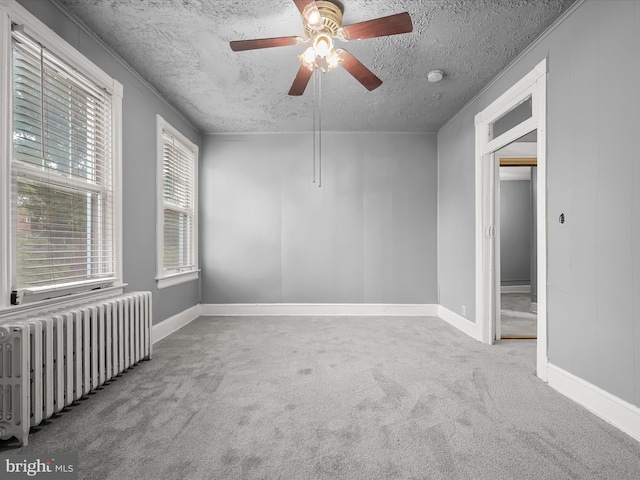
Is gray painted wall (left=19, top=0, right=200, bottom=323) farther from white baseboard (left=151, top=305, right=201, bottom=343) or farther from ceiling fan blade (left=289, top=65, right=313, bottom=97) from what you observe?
ceiling fan blade (left=289, top=65, right=313, bottom=97)

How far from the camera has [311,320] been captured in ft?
13.9

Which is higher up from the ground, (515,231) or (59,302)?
(515,231)

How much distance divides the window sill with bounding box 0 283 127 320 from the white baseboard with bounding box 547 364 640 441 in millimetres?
3443

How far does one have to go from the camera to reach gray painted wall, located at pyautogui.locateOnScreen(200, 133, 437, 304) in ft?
15.0

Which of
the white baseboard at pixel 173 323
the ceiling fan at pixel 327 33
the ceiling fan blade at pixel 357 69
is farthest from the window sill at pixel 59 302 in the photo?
the ceiling fan blade at pixel 357 69

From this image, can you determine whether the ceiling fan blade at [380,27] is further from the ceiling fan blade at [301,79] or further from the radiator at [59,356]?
the radiator at [59,356]

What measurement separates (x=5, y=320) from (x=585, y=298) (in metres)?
3.51

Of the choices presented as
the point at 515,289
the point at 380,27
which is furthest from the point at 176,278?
the point at 515,289

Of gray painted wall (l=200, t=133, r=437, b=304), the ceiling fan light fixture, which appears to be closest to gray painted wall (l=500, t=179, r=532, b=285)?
gray painted wall (l=200, t=133, r=437, b=304)

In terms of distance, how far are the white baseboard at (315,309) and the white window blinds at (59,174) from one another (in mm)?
2065

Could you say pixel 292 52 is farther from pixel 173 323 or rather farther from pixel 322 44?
pixel 173 323

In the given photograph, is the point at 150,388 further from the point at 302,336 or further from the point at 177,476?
the point at 302,336

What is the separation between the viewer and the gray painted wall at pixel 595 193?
1718mm

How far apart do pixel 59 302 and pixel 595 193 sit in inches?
142
